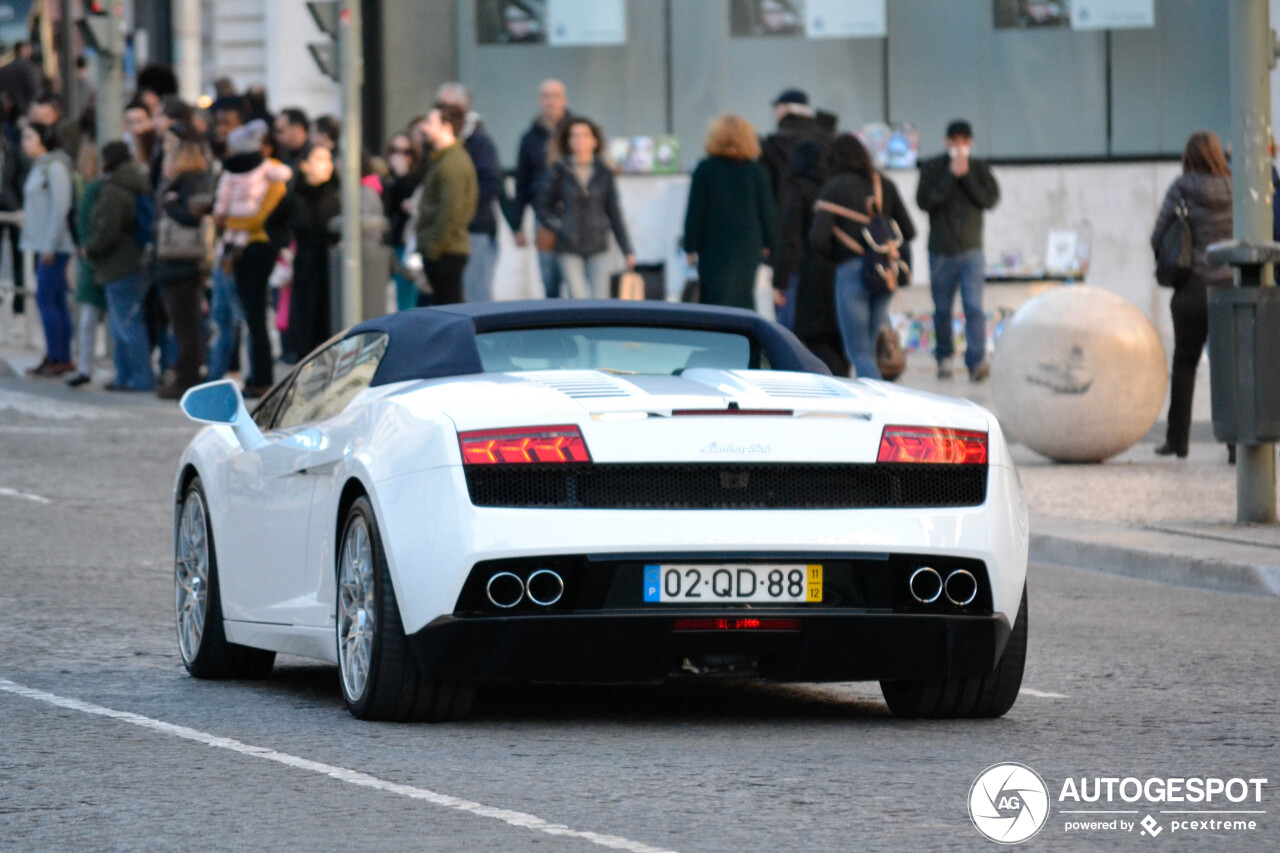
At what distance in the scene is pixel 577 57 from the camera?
31766mm

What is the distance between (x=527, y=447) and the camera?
702 cm

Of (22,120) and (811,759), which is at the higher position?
(22,120)

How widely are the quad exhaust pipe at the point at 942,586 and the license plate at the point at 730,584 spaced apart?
28cm

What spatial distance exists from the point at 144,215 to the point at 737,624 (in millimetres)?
15976

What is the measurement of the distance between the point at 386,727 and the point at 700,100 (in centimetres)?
2456

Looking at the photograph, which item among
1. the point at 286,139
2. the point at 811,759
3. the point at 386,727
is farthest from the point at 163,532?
the point at 286,139

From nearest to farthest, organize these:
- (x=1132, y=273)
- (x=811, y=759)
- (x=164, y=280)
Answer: (x=811, y=759) < (x=164, y=280) < (x=1132, y=273)

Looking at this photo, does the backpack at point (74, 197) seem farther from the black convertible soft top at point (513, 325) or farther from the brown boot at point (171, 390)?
the black convertible soft top at point (513, 325)

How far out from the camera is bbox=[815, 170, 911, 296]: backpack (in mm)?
18281

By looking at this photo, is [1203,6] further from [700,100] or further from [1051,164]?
[700,100]

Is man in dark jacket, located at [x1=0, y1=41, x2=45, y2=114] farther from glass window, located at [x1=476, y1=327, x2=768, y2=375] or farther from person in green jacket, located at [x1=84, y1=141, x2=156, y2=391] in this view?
glass window, located at [x1=476, y1=327, x2=768, y2=375]

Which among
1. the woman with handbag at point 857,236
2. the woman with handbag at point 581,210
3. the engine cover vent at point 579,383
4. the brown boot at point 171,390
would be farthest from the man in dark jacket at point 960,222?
the engine cover vent at point 579,383

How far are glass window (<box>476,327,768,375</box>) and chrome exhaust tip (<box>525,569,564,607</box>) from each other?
111cm

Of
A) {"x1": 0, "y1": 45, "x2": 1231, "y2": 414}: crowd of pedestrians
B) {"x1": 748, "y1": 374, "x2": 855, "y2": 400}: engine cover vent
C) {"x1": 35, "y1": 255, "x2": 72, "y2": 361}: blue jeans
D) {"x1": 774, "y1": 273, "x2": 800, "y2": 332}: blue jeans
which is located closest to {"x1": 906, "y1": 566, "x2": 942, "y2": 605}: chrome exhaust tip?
{"x1": 748, "y1": 374, "x2": 855, "y2": 400}: engine cover vent
